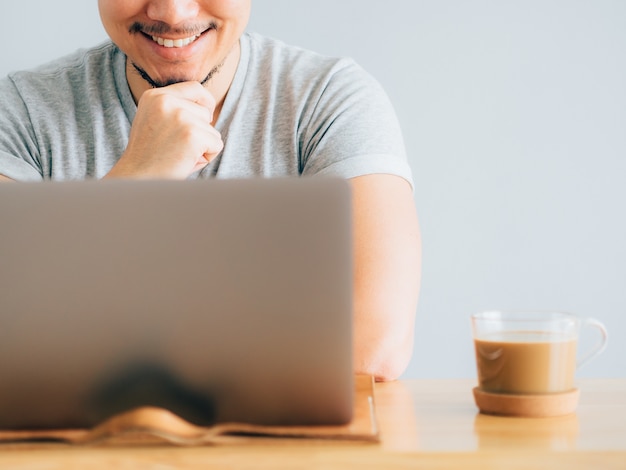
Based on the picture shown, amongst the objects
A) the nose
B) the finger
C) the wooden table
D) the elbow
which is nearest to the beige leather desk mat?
the wooden table

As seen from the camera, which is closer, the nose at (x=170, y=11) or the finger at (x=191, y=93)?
the finger at (x=191, y=93)

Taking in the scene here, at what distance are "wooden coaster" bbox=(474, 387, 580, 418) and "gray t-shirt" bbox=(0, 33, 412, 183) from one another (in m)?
0.75

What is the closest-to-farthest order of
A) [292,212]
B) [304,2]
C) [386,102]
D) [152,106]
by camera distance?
1. [292,212]
2. [152,106]
3. [386,102]
4. [304,2]

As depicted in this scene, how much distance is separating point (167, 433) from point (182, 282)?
11 cm

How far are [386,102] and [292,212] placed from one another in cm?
100

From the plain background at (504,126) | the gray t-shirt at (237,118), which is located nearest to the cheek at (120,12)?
the gray t-shirt at (237,118)

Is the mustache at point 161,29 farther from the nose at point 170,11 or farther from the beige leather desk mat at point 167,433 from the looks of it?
the beige leather desk mat at point 167,433

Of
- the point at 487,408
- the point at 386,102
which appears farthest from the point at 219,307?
the point at 386,102

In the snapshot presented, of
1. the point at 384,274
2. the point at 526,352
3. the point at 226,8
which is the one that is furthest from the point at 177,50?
the point at 526,352

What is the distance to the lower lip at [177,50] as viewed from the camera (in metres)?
1.49

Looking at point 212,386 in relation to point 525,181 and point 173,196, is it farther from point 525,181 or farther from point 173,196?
point 525,181

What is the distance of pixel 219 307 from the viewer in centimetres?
56

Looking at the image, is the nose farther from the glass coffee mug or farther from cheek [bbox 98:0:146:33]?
the glass coffee mug

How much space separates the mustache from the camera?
147 cm
